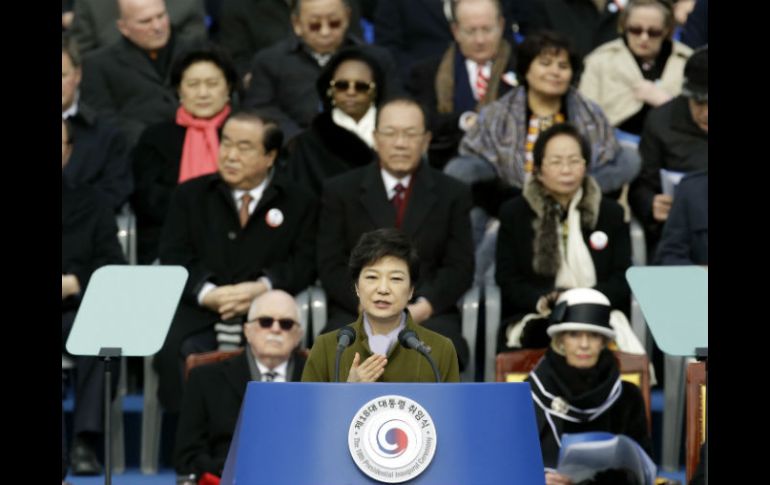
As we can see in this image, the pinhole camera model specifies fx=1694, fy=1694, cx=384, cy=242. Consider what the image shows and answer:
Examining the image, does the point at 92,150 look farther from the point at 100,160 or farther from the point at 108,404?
the point at 108,404

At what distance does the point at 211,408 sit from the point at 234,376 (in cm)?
16

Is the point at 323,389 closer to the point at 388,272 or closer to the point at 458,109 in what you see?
the point at 388,272

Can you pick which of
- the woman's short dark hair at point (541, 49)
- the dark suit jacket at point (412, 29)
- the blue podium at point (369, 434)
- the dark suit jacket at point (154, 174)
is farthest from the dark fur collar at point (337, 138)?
the blue podium at point (369, 434)

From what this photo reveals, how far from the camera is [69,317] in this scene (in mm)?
7410

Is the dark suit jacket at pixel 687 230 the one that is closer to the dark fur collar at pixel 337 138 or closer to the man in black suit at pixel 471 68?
the man in black suit at pixel 471 68

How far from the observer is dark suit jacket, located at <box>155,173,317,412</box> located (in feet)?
24.8

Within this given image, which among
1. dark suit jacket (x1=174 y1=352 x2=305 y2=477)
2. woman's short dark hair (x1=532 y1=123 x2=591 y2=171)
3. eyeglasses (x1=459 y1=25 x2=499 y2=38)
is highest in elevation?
eyeglasses (x1=459 y1=25 x2=499 y2=38)

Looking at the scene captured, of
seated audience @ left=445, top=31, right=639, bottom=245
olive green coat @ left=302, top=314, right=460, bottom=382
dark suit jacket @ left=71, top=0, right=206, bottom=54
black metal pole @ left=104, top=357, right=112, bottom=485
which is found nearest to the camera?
black metal pole @ left=104, top=357, right=112, bottom=485

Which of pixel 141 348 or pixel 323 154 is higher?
pixel 323 154

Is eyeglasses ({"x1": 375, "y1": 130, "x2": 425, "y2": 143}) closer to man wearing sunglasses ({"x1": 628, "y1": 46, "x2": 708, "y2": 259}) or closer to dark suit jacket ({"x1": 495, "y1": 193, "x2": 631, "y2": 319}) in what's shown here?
dark suit jacket ({"x1": 495, "y1": 193, "x2": 631, "y2": 319})

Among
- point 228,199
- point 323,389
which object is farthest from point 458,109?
point 323,389

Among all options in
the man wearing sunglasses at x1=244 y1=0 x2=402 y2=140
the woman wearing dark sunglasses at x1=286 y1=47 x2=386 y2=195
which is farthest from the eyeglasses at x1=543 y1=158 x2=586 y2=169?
the man wearing sunglasses at x1=244 y1=0 x2=402 y2=140
